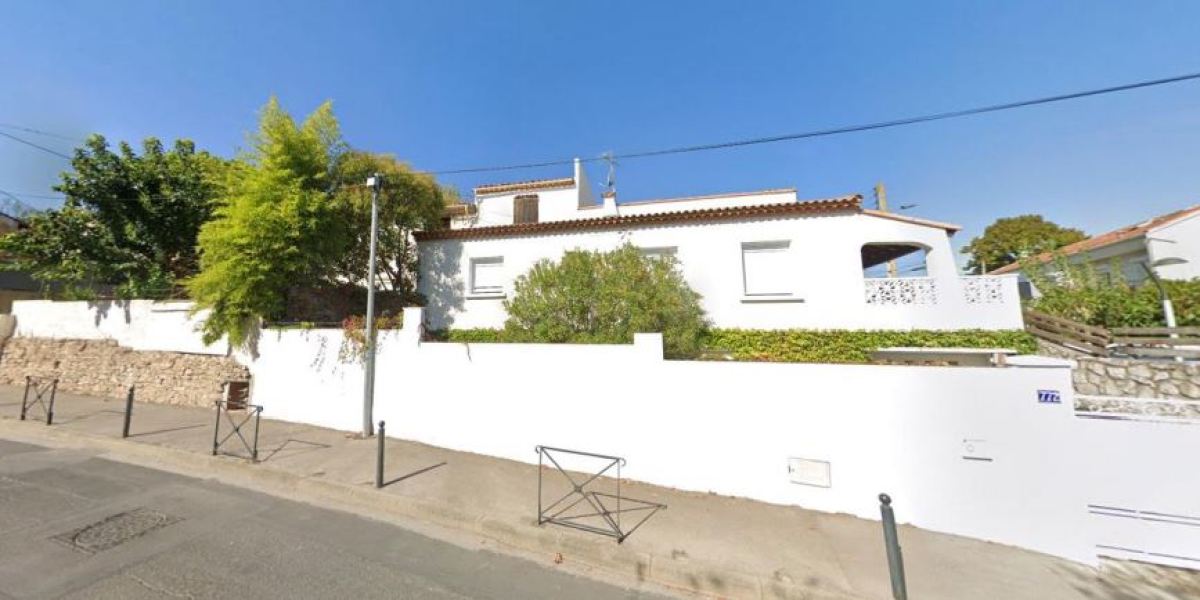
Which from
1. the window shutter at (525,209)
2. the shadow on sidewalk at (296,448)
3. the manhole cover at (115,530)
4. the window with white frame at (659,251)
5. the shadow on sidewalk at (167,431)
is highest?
the window shutter at (525,209)

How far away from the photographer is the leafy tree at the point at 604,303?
7.73m

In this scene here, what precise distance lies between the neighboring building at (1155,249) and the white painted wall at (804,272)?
5957 millimetres

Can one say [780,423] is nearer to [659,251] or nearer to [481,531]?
[481,531]

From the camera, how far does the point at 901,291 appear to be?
29.8 ft

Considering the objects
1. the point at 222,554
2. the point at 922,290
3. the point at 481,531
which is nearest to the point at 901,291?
the point at 922,290

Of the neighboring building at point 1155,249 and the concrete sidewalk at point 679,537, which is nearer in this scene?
the concrete sidewalk at point 679,537

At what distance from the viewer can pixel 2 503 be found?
4727mm

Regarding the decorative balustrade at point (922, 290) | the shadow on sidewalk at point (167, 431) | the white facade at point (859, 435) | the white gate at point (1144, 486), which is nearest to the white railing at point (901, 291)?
the decorative balustrade at point (922, 290)

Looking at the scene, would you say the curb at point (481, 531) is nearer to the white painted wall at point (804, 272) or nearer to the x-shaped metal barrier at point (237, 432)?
the x-shaped metal barrier at point (237, 432)

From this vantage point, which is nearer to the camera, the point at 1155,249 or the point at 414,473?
the point at 414,473

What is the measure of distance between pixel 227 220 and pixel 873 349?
46.9 feet

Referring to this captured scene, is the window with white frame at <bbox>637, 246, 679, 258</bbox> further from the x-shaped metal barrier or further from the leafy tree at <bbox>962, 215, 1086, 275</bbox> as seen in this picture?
the leafy tree at <bbox>962, 215, 1086, 275</bbox>

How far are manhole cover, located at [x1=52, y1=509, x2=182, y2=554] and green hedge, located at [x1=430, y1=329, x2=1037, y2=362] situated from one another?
5270 millimetres

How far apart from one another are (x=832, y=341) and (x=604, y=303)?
542 cm
